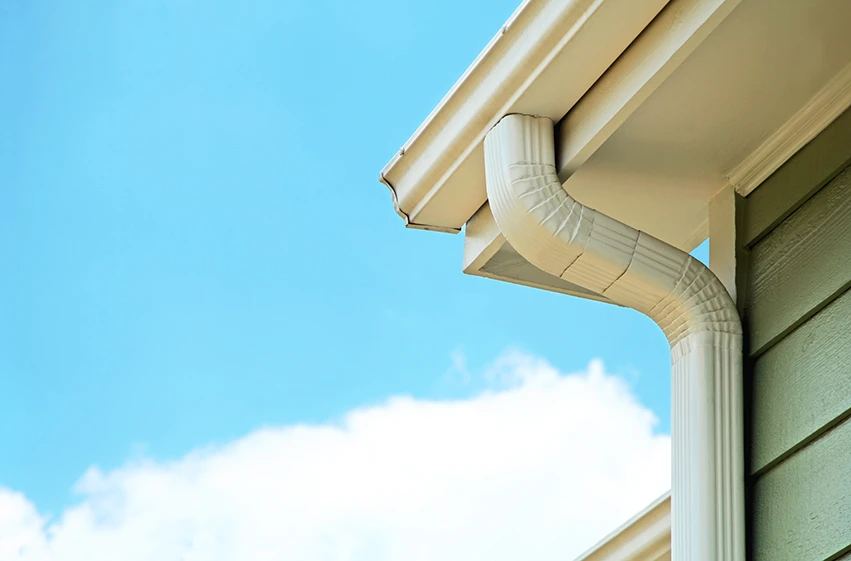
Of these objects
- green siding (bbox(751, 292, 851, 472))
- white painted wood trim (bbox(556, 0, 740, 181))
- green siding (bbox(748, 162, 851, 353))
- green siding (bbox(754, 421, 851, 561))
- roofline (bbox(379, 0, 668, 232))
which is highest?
roofline (bbox(379, 0, 668, 232))

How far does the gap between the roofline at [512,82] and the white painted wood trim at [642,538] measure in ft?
2.56

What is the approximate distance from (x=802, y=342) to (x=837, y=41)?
442 mm

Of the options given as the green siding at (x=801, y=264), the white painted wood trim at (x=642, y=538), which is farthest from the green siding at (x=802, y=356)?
the white painted wood trim at (x=642, y=538)

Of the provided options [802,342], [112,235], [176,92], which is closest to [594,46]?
[802,342]

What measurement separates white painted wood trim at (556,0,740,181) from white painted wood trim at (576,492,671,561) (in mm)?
874

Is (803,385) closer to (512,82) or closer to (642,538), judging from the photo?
(512,82)

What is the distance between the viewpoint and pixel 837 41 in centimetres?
207

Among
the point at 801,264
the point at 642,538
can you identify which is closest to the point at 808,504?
the point at 801,264

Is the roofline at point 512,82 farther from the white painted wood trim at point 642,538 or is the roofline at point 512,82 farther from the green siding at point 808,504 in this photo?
the white painted wood trim at point 642,538

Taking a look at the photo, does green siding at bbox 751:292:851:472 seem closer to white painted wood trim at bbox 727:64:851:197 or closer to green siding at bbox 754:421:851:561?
green siding at bbox 754:421:851:561

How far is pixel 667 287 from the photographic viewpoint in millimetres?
2180

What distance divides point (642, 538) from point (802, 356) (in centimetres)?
94

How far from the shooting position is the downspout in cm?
206

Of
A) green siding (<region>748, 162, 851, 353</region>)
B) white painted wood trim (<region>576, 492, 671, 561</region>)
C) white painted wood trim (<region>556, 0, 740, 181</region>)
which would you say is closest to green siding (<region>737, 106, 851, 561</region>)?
green siding (<region>748, 162, 851, 353</region>)
